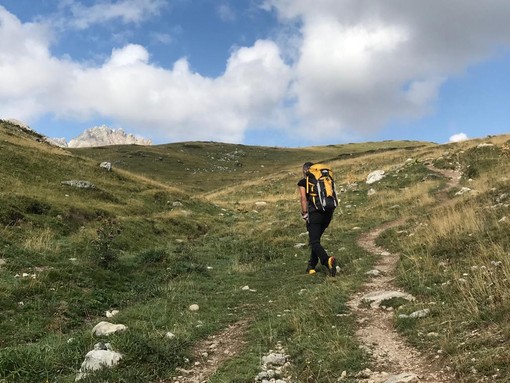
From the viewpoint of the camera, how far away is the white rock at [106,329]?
7076 mm

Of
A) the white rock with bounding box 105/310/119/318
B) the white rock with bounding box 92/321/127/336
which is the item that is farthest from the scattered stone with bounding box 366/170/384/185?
the white rock with bounding box 92/321/127/336

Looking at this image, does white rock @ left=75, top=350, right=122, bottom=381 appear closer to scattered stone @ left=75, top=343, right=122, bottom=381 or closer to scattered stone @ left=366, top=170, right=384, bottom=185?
scattered stone @ left=75, top=343, right=122, bottom=381

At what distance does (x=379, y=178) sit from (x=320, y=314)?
1002 inches

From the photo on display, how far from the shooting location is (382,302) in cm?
833

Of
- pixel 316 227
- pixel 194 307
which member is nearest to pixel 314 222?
pixel 316 227

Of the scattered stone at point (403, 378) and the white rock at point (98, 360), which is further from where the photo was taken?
the white rock at point (98, 360)

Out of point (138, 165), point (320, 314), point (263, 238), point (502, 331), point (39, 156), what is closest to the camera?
point (502, 331)

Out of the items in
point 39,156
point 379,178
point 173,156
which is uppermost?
point 173,156

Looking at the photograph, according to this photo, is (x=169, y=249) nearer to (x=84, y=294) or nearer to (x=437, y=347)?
(x=84, y=294)

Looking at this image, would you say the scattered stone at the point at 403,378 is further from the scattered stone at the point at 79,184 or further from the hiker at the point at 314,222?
the scattered stone at the point at 79,184

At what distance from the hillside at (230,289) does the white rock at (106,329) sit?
11 cm

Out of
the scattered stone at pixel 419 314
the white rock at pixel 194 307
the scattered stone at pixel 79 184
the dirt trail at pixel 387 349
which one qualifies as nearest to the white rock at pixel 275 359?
the dirt trail at pixel 387 349

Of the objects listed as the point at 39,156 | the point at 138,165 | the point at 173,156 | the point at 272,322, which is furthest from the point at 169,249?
the point at 173,156

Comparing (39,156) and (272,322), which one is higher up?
(39,156)
